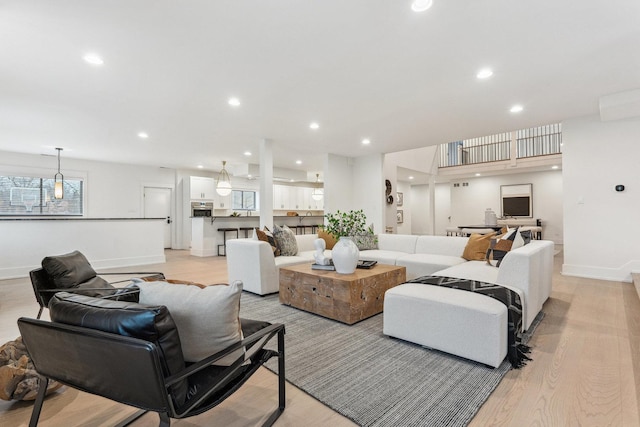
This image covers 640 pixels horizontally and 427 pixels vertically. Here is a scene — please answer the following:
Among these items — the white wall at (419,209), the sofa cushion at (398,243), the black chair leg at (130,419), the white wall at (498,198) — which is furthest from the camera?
the white wall at (419,209)

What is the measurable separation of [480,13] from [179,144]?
571cm

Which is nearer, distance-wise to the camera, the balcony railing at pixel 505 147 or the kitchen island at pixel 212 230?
the kitchen island at pixel 212 230

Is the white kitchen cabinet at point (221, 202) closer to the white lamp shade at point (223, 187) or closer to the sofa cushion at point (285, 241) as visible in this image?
the white lamp shade at point (223, 187)

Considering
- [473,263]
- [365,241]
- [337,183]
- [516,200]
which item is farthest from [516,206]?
[473,263]

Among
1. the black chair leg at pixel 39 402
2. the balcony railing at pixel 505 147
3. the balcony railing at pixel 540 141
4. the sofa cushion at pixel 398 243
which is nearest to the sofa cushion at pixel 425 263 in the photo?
the sofa cushion at pixel 398 243

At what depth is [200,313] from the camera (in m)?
1.20

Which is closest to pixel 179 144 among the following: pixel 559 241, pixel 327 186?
pixel 327 186

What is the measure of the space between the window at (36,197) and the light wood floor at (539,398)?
607cm

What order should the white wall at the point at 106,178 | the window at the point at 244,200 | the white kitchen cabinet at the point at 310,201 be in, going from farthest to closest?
the white kitchen cabinet at the point at 310,201 < the window at the point at 244,200 < the white wall at the point at 106,178

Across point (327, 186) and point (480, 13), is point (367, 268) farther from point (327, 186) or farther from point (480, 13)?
point (327, 186)

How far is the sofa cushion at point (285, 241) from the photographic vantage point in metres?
4.47

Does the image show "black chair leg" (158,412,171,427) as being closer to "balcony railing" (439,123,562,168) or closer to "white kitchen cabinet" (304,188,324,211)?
"balcony railing" (439,123,562,168)

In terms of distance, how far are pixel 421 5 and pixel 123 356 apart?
103 inches

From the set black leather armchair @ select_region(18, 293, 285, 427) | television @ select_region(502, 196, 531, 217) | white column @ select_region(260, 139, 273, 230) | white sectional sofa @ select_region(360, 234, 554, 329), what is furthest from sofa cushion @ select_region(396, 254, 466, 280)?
television @ select_region(502, 196, 531, 217)
